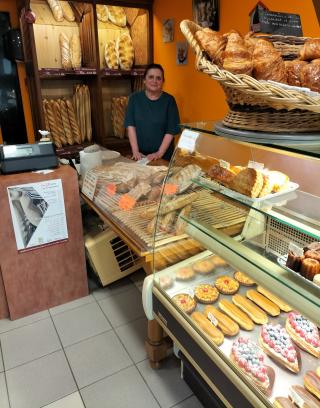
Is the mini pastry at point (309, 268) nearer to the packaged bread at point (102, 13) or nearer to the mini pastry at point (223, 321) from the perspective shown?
the mini pastry at point (223, 321)

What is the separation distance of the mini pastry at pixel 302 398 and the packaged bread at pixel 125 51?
308 centimetres

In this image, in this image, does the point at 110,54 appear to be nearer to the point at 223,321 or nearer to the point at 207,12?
the point at 207,12

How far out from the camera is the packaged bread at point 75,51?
3.07 meters

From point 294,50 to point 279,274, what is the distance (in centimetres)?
73

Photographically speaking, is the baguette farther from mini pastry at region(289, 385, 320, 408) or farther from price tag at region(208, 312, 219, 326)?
mini pastry at region(289, 385, 320, 408)

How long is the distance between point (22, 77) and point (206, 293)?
281cm

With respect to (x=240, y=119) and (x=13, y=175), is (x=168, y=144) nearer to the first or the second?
(x=13, y=175)

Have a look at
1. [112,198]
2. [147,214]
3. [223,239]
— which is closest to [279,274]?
[223,239]

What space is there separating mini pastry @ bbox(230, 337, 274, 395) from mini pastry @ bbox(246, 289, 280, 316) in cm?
18

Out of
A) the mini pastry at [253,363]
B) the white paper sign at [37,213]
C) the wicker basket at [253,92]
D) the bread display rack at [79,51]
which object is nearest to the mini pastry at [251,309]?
the mini pastry at [253,363]

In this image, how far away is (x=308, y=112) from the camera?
0.87m

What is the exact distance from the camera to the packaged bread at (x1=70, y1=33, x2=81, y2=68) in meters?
3.07

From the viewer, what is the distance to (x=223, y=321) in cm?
134

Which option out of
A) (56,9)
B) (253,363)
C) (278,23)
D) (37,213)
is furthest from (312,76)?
(56,9)
